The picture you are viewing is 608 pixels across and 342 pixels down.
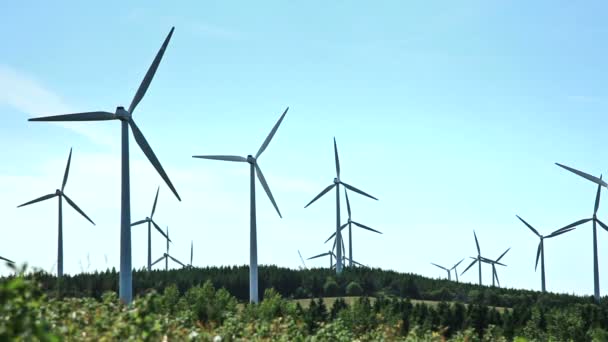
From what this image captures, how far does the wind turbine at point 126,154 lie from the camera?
53919 millimetres

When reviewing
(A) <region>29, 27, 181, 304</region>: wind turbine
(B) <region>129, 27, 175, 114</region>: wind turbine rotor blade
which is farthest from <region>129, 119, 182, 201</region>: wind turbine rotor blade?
(B) <region>129, 27, 175, 114</region>: wind turbine rotor blade

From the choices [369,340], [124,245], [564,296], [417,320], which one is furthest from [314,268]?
[369,340]

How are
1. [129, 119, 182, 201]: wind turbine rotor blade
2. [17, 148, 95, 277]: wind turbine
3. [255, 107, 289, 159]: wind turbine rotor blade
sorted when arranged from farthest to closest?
1. [17, 148, 95, 277]: wind turbine
2. [255, 107, 289, 159]: wind turbine rotor blade
3. [129, 119, 182, 201]: wind turbine rotor blade

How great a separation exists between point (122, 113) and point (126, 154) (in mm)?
4470

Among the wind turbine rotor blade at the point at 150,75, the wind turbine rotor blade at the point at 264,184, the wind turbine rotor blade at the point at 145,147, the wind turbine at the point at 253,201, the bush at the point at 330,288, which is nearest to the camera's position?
the wind turbine rotor blade at the point at 145,147

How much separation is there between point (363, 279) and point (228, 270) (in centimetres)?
2229

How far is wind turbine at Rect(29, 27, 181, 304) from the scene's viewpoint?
53919 mm

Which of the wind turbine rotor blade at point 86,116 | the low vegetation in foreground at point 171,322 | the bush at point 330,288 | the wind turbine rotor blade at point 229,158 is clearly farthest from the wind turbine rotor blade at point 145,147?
the bush at point 330,288

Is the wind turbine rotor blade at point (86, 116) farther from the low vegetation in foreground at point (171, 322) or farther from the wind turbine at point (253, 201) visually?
the wind turbine at point (253, 201)

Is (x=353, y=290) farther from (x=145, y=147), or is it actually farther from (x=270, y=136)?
(x=145, y=147)

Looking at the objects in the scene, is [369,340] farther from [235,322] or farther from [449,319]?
[449,319]

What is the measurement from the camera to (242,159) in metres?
88.4

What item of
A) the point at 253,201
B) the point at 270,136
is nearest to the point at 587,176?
the point at 270,136

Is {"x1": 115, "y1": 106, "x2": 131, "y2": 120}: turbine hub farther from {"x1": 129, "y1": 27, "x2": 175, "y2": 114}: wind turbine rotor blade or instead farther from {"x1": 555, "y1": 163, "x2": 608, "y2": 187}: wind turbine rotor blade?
{"x1": 555, "y1": 163, "x2": 608, "y2": 187}: wind turbine rotor blade
